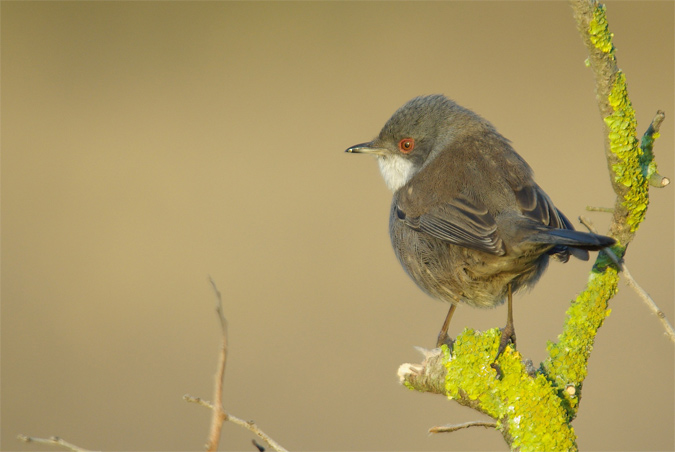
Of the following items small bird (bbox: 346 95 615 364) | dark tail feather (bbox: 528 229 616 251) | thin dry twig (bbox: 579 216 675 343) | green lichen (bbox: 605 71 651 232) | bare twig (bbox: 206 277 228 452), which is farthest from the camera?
small bird (bbox: 346 95 615 364)

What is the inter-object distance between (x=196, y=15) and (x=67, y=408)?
5806 mm

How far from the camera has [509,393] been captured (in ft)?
7.90

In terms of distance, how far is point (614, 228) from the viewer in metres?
2.72

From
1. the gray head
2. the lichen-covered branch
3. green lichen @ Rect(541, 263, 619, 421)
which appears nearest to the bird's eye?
the gray head

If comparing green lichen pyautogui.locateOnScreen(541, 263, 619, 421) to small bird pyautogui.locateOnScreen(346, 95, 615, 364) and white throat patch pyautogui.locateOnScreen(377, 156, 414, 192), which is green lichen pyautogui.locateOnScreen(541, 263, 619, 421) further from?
white throat patch pyautogui.locateOnScreen(377, 156, 414, 192)

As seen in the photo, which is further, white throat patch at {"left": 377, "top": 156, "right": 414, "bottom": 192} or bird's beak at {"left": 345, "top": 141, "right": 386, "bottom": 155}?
bird's beak at {"left": 345, "top": 141, "right": 386, "bottom": 155}

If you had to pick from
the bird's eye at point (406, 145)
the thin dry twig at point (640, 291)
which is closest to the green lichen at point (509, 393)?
the thin dry twig at point (640, 291)

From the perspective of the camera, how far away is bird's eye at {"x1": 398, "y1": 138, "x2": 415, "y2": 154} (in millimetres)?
4531

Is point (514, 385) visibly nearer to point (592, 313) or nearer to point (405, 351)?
point (592, 313)

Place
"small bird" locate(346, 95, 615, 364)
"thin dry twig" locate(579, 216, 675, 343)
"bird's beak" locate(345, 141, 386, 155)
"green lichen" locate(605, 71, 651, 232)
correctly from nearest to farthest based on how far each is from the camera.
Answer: "thin dry twig" locate(579, 216, 675, 343) < "green lichen" locate(605, 71, 651, 232) < "small bird" locate(346, 95, 615, 364) < "bird's beak" locate(345, 141, 386, 155)

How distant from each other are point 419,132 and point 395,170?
290mm

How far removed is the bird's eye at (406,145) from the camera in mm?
4531

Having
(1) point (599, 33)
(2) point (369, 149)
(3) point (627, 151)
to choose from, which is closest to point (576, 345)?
(3) point (627, 151)

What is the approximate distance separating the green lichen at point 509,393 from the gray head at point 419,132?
196cm
